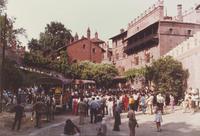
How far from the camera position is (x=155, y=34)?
57.9 m

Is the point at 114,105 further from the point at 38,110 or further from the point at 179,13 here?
the point at 179,13

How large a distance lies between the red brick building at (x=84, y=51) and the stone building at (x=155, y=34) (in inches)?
459

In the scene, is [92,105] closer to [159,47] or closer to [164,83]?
[164,83]

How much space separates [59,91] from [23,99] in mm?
3865

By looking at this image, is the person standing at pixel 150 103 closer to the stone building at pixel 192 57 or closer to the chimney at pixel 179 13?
the stone building at pixel 192 57

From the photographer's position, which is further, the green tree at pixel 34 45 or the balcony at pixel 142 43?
the green tree at pixel 34 45

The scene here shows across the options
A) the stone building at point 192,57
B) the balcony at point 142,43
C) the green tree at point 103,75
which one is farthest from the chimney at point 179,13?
the stone building at point 192,57

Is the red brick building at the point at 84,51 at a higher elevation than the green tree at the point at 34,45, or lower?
lower

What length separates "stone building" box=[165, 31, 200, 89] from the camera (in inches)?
1405

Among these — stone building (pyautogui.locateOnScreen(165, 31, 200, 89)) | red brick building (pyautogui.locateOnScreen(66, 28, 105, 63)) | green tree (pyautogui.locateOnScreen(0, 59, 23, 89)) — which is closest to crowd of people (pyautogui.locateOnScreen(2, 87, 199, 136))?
stone building (pyautogui.locateOnScreen(165, 31, 200, 89))

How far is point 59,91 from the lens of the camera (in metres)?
35.6

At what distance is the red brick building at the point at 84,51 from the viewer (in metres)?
81.6

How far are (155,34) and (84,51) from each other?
2772 cm

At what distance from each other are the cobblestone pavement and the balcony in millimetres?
27071
